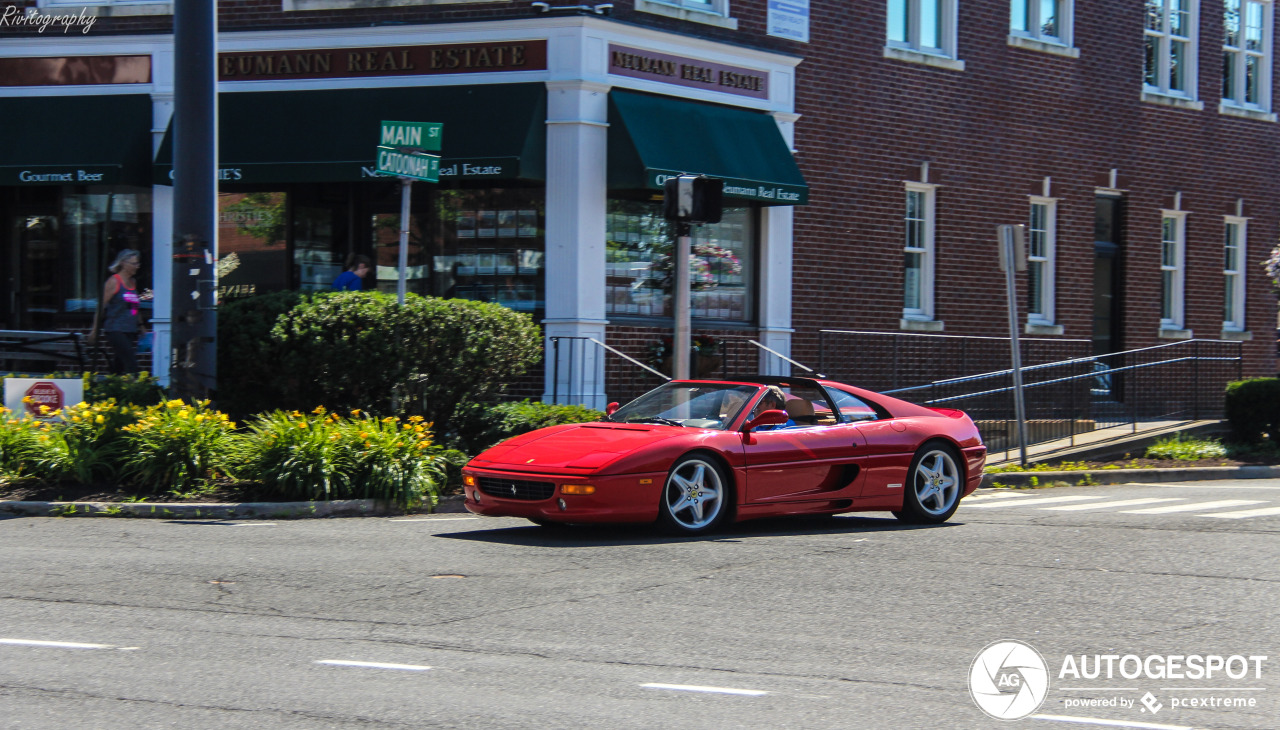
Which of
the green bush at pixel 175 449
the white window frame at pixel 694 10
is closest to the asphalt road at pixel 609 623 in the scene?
the green bush at pixel 175 449

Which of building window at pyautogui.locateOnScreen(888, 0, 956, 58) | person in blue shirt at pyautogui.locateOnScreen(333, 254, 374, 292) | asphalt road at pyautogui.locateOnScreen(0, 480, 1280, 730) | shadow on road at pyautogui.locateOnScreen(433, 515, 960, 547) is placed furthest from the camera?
building window at pyautogui.locateOnScreen(888, 0, 956, 58)

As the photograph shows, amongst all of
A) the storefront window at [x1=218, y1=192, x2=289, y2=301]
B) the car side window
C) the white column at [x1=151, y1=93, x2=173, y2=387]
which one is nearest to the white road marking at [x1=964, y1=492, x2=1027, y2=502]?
the car side window

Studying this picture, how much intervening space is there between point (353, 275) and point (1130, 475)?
979 cm

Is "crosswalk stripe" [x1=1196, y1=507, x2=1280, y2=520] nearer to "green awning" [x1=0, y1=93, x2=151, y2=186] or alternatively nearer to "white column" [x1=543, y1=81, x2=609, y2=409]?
"white column" [x1=543, y1=81, x2=609, y2=409]

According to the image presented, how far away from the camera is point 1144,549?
9703 mm

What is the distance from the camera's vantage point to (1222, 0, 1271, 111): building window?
80.6 ft

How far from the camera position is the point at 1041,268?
21875 mm

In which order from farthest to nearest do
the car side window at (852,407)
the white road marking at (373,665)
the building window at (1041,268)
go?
1. the building window at (1041,268)
2. the car side window at (852,407)
3. the white road marking at (373,665)

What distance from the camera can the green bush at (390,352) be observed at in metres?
12.7

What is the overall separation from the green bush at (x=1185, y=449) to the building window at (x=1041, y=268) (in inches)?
130

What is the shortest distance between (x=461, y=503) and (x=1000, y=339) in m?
11.6

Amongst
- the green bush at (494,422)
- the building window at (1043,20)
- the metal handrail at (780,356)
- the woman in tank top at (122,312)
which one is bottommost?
the green bush at (494,422)

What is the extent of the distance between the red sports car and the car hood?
0.04 feet

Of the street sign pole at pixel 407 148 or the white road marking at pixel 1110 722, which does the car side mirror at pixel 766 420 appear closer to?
the street sign pole at pixel 407 148
